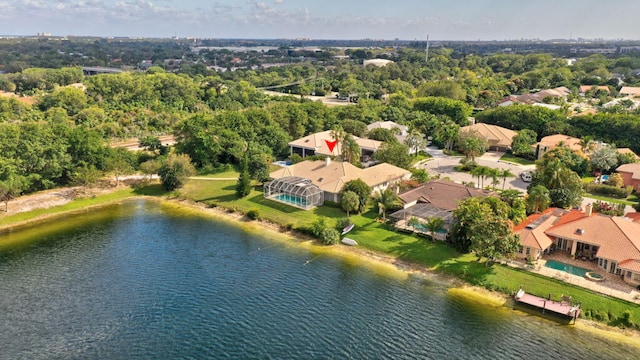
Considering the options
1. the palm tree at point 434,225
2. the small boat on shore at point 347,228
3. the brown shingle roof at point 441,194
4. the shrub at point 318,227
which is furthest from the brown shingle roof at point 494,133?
the shrub at point 318,227

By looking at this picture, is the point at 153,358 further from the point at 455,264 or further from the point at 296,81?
the point at 296,81

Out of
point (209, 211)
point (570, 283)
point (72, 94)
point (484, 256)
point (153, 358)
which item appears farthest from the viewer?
point (72, 94)

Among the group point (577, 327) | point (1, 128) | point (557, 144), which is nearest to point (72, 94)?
point (1, 128)

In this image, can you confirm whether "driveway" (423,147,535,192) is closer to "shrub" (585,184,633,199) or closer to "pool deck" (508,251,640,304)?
"shrub" (585,184,633,199)

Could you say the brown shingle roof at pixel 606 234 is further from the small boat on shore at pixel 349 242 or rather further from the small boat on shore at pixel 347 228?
the small boat on shore at pixel 347 228

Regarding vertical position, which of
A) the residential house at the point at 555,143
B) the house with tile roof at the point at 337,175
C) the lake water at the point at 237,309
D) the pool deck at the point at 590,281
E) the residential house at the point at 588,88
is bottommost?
the lake water at the point at 237,309

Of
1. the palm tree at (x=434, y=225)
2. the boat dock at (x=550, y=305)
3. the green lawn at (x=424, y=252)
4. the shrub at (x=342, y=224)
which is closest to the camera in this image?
the boat dock at (x=550, y=305)

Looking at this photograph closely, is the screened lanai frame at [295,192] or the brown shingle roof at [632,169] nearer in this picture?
the screened lanai frame at [295,192]

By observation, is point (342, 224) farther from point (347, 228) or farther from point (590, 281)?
point (590, 281)
